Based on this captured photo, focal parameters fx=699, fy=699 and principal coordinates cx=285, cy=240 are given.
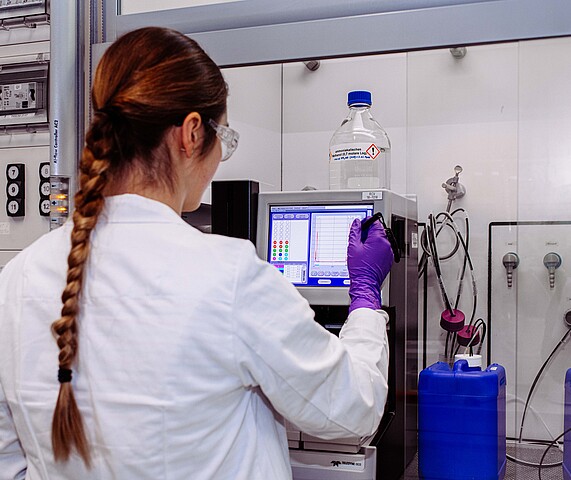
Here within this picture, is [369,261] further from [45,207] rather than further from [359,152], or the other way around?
[45,207]

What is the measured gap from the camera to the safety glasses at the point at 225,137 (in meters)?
1.01

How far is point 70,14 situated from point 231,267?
1305 mm

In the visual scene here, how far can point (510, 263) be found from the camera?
1659mm

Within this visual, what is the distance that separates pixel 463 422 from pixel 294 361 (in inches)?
34.3

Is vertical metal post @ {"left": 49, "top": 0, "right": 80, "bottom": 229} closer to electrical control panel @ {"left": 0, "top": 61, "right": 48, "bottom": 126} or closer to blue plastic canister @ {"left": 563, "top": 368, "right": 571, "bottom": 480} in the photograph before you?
electrical control panel @ {"left": 0, "top": 61, "right": 48, "bottom": 126}

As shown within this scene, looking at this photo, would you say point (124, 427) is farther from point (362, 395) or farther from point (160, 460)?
point (362, 395)

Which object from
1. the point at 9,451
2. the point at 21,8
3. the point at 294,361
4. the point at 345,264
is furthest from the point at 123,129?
the point at 21,8

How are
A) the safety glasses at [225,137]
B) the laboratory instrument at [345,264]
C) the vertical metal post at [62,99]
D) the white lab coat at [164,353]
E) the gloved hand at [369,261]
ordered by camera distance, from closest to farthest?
the white lab coat at [164,353] → the safety glasses at [225,137] → the gloved hand at [369,261] → the laboratory instrument at [345,264] → the vertical metal post at [62,99]

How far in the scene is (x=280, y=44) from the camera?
5.74 ft

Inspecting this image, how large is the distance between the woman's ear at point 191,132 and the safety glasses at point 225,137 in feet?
0.11

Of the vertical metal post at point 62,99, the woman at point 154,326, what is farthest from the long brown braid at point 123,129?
the vertical metal post at point 62,99

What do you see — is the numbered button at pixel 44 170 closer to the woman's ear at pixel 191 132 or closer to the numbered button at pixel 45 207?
the numbered button at pixel 45 207

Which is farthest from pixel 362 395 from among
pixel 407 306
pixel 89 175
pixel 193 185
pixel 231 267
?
pixel 407 306

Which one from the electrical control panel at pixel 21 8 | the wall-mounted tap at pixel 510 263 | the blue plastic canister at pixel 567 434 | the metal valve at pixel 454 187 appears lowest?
the blue plastic canister at pixel 567 434
